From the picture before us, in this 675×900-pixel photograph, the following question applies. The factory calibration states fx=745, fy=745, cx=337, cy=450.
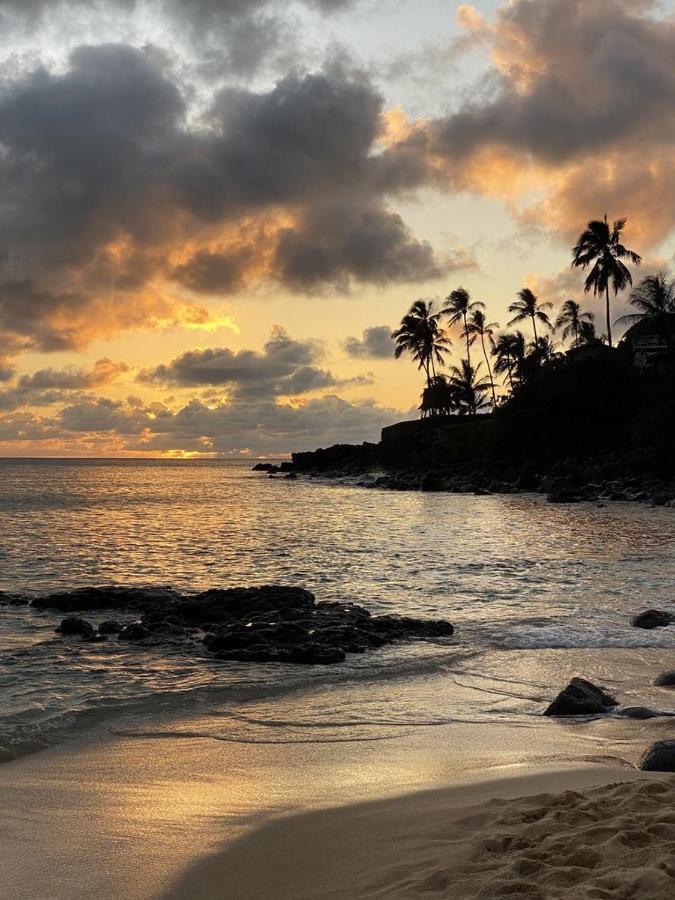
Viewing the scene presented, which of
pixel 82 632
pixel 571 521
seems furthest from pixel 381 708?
pixel 571 521

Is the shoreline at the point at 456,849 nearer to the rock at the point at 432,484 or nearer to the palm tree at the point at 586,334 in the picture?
the rock at the point at 432,484

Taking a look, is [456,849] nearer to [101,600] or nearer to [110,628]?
[110,628]

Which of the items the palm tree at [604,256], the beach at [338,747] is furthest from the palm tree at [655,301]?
the beach at [338,747]

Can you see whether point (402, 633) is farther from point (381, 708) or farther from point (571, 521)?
point (571, 521)

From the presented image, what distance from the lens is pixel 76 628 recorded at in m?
11.7

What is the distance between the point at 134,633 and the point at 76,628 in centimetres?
98

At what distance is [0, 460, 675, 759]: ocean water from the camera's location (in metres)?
7.64

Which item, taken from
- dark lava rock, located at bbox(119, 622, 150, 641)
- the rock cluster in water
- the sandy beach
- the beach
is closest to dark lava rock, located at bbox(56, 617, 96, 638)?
the rock cluster in water

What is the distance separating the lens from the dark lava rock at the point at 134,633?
1145 centimetres

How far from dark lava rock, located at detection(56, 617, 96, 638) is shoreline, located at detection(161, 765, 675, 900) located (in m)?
7.81

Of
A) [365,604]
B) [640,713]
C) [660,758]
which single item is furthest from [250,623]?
[660,758]

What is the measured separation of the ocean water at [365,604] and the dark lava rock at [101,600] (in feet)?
1.67

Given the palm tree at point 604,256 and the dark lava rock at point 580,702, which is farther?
the palm tree at point 604,256

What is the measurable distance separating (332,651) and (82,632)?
4247 mm
